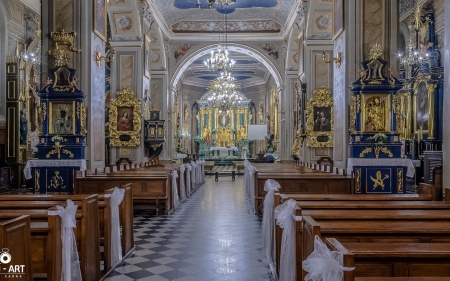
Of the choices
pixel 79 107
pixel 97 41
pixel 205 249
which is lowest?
pixel 205 249

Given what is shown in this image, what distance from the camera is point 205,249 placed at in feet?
18.7

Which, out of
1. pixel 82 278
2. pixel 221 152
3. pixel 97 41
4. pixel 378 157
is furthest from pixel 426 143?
pixel 221 152

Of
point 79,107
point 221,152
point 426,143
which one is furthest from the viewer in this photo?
point 221,152

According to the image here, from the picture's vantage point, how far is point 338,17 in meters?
9.55

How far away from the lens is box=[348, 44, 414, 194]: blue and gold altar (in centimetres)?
823

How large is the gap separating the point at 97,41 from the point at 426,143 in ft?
32.0

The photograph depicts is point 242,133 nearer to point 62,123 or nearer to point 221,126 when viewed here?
point 221,126

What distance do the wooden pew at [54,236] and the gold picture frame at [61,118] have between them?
4377 mm

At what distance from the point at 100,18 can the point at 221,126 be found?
72.6ft

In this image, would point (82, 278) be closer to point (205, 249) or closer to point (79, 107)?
point (205, 249)

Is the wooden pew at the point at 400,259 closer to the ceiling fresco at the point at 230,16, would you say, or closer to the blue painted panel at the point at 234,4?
the ceiling fresco at the point at 230,16

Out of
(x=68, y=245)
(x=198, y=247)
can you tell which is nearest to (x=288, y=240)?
(x=68, y=245)

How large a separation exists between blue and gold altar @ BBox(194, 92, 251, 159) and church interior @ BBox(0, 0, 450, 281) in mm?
10076

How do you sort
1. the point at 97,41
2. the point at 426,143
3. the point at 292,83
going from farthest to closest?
1. the point at 292,83
2. the point at 426,143
3. the point at 97,41
